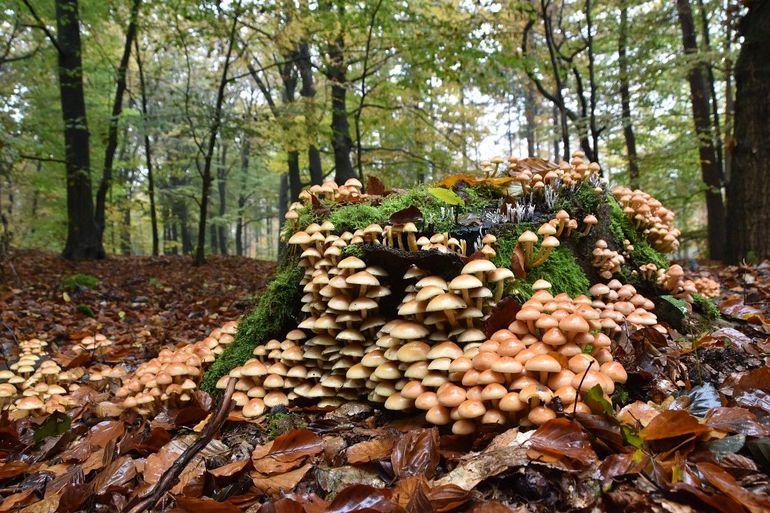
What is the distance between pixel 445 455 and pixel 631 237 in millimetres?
2998

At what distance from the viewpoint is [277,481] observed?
6.15ft

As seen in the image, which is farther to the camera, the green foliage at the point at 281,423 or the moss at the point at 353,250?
the moss at the point at 353,250

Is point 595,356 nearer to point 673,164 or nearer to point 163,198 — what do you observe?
point 673,164

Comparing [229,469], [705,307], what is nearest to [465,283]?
[229,469]

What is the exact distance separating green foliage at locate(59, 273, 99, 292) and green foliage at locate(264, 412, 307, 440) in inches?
288

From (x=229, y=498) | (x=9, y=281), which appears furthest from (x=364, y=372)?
(x=9, y=281)

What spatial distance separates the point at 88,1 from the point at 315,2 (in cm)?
586

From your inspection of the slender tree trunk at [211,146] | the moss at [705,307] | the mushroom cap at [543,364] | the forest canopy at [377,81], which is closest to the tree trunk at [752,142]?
the forest canopy at [377,81]


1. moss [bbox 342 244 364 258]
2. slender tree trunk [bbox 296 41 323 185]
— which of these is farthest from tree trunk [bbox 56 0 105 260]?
moss [bbox 342 244 364 258]

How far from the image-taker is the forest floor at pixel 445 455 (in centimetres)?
146

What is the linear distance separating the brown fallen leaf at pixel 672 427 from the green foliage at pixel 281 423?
168 centimetres

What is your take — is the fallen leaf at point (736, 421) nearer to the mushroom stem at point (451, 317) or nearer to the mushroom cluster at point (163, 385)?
the mushroom stem at point (451, 317)

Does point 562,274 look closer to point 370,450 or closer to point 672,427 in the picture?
point 672,427

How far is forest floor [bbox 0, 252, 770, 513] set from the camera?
146 cm
